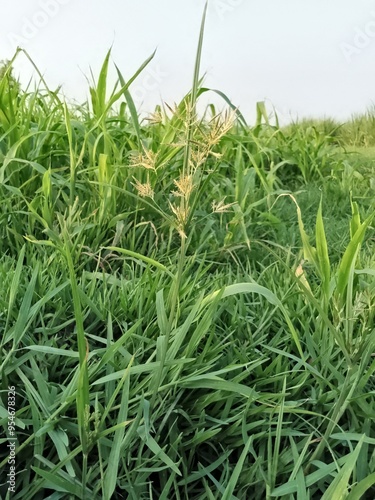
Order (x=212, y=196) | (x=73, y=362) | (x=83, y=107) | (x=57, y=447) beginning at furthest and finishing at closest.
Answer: (x=83, y=107), (x=212, y=196), (x=73, y=362), (x=57, y=447)

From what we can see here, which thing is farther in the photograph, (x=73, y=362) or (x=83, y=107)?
(x=83, y=107)

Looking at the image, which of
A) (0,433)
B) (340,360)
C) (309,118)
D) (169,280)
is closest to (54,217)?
(169,280)

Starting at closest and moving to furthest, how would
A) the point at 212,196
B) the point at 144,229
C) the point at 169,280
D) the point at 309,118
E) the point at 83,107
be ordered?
the point at 169,280 < the point at 144,229 < the point at 212,196 < the point at 83,107 < the point at 309,118

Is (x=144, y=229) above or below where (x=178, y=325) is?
above

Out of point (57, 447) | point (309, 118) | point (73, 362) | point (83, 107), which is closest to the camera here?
point (57, 447)

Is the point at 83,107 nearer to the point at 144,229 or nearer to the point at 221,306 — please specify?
the point at 144,229

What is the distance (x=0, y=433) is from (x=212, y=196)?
2.72 feet

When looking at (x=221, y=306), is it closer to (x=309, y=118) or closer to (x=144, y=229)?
(x=144, y=229)

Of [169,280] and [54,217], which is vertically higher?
[54,217]

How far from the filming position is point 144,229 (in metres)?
1.10

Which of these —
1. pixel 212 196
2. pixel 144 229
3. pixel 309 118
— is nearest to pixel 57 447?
pixel 144 229

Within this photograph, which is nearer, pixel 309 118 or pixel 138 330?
pixel 138 330

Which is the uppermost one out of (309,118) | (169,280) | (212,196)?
(309,118)

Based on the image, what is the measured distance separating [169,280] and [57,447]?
1.27 ft
